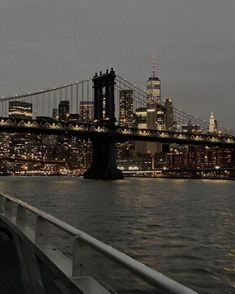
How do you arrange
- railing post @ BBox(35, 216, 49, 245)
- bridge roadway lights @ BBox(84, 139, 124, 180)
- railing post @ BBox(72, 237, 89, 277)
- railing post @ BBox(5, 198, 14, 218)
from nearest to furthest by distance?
railing post @ BBox(72, 237, 89, 277) < railing post @ BBox(35, 216, 49, 245) < railing post @ BBox(5, 198, 14, 218) < bridge roadway lights @ BBox(84, 139, 124, 180)

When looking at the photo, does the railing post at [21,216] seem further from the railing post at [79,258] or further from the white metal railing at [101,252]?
the railing post at [79,258]

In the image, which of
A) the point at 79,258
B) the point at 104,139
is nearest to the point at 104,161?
the point at 104,139

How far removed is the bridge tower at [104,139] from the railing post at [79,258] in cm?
12207

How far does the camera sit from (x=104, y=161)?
129 meters

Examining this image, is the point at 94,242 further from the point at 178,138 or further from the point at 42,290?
the point at 178,138

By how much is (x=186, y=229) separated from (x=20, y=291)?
21290 mm

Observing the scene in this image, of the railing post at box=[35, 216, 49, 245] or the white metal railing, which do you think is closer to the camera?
the white metal railing

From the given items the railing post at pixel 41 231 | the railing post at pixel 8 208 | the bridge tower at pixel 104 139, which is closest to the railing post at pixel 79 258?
the railing post at pixel 41 231

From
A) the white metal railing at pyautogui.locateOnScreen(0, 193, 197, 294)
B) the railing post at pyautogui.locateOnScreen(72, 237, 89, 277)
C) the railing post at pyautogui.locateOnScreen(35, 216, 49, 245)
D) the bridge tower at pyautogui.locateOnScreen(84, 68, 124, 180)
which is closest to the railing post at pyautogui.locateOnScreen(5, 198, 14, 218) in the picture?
the white metal railing at pyautogui.locateOnScreen(0, 193, 197, 294)

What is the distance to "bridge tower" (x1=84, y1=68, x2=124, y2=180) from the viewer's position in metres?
127

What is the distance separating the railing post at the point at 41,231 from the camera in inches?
221

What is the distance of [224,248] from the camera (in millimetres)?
19578

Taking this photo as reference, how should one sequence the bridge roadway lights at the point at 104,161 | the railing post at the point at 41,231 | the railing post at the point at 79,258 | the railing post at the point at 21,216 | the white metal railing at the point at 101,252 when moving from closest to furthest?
the white metal railing at the point at 101,252 → the railing post at the point at 79,258 → the railing post at the point at 41,231 → the railing post at the point at 21,216 → the bridge roadway lights at the point at 104,161

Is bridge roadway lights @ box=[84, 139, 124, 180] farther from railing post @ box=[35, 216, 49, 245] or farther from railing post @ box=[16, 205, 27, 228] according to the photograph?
railing post @ box=[35, 216, 49, 245]
